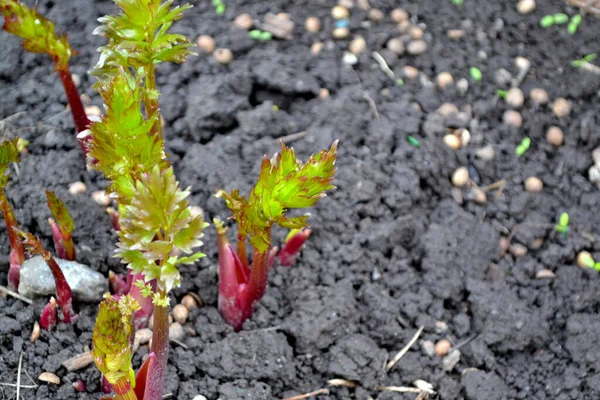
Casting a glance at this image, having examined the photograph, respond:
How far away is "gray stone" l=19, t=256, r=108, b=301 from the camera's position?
211 centimetres

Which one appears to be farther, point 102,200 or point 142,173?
point 102,200

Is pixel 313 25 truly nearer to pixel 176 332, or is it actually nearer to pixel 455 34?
pixel 455 34

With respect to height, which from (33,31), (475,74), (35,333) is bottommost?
(35,333)

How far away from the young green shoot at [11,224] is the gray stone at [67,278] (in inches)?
1.5

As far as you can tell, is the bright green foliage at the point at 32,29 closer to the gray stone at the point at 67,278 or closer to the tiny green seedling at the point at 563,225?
the gray stone at the point at 67,278

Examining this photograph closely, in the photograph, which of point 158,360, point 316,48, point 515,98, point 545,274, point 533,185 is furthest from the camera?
point 316,48

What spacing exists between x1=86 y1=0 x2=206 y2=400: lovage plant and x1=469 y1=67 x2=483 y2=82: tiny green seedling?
148 cm

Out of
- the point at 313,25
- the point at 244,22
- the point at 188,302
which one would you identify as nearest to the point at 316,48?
Answer: the point at 313,25

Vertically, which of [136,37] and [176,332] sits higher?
[136,37]

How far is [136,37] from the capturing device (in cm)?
183

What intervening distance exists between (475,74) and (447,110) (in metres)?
0.27

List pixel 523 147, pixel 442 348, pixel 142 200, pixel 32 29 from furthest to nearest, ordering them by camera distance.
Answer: pixel 523 147
pixel 442 348
pixel 32 29
pixel 142 200

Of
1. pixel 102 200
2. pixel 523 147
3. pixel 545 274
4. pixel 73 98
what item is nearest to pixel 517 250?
pixel 545 274

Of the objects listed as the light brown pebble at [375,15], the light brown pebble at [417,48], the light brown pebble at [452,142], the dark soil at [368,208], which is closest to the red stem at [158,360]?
the dark soil at [368,208]
